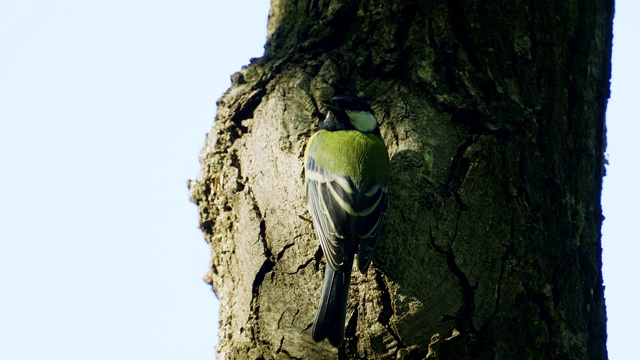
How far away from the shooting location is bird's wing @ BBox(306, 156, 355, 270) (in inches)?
121

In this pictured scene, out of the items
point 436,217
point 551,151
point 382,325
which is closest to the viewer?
point 382,325

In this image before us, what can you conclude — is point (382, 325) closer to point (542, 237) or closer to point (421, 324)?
point (421, 324)

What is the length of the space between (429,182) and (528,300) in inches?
23.3

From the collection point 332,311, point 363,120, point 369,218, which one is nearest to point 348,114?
point 363,120

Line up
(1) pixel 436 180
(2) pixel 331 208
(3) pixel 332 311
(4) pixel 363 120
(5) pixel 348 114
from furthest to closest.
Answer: (4) pixel 363 120, (5) pixel 348 114, (2) pixel 331 208, (1) pixel 436 180, (3) pixel 332 311

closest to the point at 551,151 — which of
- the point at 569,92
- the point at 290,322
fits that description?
the point at 569,92

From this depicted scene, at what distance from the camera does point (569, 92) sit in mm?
3482

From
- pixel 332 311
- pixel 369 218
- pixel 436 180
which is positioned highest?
pixel 436 180

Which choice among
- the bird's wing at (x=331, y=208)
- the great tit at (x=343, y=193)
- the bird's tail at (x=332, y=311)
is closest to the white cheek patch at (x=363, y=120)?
the great tit at (x=343, y=193)

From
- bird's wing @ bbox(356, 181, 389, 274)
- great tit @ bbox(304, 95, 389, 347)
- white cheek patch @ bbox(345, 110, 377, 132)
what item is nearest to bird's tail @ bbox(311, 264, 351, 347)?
great tit @ bbox(304, 95, 389, 347)

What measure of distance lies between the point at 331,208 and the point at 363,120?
48 centimetres

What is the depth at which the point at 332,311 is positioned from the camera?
9.34 feet

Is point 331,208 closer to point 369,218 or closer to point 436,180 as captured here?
point 369,218

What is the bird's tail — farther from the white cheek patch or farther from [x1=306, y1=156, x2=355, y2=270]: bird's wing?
the white cheek patch
